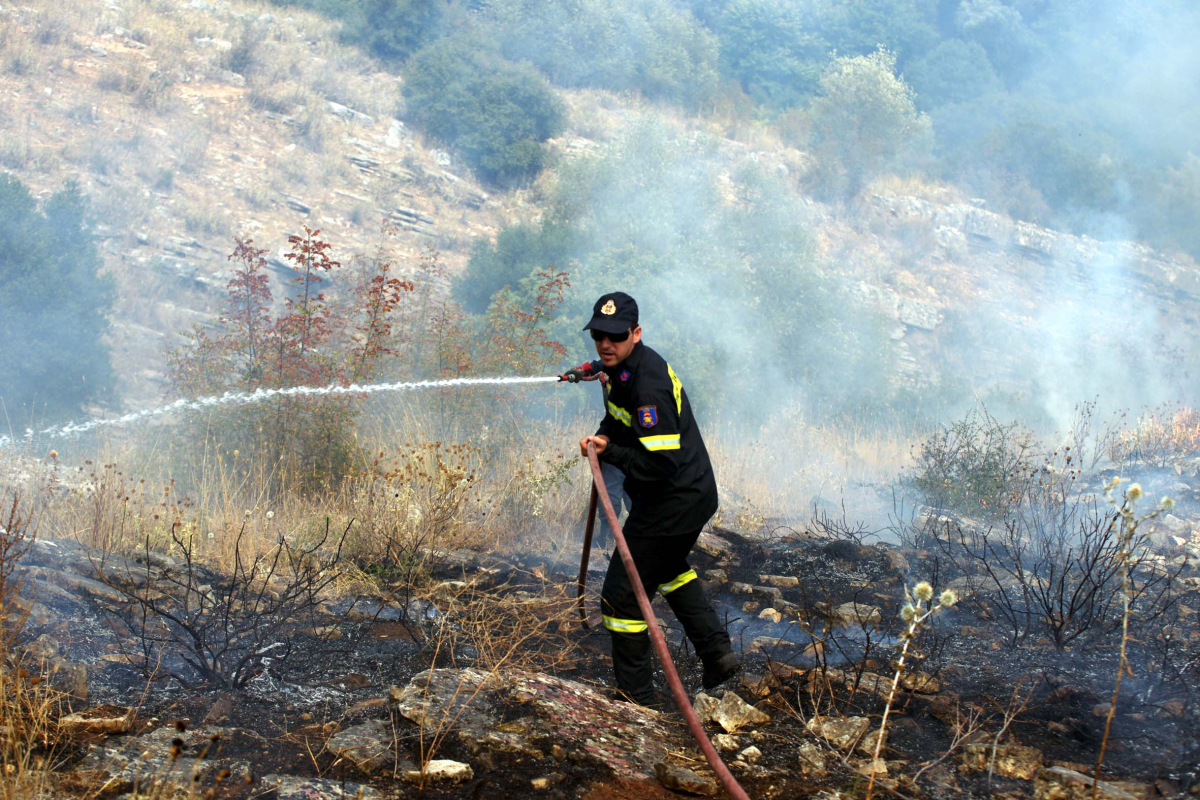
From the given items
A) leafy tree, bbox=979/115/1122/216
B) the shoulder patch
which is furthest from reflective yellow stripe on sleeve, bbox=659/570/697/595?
leafy tree, bbox=979/115/1122/216

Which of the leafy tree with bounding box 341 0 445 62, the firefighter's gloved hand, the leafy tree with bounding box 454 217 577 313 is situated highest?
the leafy tree with bounding box 341 0 445 62

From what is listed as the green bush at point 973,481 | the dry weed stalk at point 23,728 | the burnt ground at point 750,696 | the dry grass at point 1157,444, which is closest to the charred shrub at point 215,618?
the burnt ground at point 750,696

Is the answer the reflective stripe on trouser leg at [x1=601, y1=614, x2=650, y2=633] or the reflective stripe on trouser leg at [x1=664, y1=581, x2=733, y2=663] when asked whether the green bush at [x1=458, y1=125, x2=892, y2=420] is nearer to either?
the reflective stripe on trouser leg at [x1=664, y1=581, x2=733, y2=663]

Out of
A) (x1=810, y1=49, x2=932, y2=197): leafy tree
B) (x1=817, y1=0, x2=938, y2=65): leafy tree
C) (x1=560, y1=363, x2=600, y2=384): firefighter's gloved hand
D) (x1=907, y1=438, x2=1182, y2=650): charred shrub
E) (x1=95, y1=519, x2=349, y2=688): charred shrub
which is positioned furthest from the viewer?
(x1=817, y1=0, x2=938, y2=65): leafy tree

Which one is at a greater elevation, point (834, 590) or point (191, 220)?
point (191, 220)

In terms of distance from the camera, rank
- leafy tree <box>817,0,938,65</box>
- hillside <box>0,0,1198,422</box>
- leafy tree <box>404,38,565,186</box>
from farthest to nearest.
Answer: leafy tree <box>817,0,938,65</box> → leafy tree <box>404,38,565,186</box> → hillside <box>0,0,1198,422</box>

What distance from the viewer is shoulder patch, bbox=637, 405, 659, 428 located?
12.0ft

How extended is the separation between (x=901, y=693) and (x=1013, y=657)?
1.09m

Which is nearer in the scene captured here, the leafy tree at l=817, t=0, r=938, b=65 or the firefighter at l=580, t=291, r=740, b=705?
the firefighter at l=580, t=291, r=740, b=705

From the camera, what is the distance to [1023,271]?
23703 mm

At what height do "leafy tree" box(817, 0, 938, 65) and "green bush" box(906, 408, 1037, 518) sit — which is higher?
"leafy tree" box(817, 0, 938, 65)

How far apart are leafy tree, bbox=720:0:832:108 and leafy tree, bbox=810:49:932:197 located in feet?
10.5

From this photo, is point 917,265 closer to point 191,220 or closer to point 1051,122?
point 1051,122

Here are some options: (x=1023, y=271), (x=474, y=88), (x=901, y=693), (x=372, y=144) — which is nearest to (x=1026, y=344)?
(x=1023, y=271)
